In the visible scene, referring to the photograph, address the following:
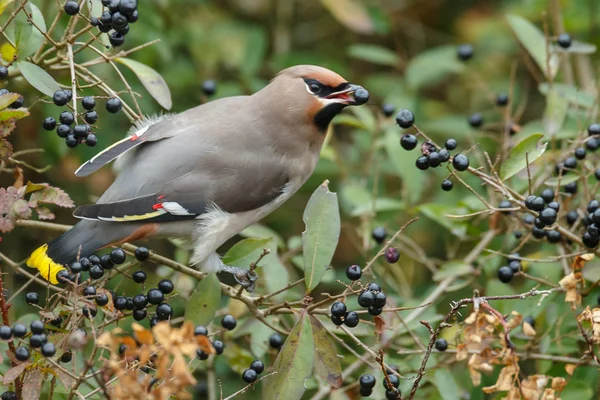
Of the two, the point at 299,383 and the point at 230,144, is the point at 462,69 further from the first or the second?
the point at 299,383

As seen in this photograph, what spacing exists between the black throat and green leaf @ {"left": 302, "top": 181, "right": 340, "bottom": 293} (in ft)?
3.03

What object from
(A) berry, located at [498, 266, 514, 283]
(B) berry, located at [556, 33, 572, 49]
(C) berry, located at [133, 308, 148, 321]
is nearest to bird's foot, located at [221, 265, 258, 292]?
(C) berry, located at [133, 308, 148, 321]

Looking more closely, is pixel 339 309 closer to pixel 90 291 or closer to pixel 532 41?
pixel 90 291

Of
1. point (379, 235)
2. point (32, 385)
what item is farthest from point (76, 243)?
point (379, 235)

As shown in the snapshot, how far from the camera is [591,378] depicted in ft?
13.2

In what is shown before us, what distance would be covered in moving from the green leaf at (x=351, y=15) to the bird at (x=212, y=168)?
5.31 ft

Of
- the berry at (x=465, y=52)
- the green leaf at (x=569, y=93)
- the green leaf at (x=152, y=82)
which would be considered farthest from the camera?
the berry at (x=465, y=52)

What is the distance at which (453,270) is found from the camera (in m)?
4.26

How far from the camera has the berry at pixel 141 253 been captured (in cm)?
369

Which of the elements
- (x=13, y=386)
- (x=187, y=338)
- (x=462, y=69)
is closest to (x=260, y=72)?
(x=462, y=69)

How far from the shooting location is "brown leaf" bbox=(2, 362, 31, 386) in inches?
114

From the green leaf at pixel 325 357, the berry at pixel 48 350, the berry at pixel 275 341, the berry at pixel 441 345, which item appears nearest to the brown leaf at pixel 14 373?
the berry at pixel 48 350

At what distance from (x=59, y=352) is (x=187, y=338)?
76 centimetres

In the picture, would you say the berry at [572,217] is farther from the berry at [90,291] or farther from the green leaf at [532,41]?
the berry at [90,291]
